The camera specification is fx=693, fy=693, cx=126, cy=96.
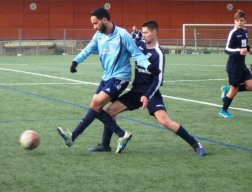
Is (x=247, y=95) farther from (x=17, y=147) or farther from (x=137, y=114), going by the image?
(x=17, y=147)

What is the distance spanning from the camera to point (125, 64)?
9.34m

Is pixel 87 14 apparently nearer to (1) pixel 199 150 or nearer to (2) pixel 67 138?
(2) pixel 67 138

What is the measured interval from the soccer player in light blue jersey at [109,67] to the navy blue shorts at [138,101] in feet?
0.44

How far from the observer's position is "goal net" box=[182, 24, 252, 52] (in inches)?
1884

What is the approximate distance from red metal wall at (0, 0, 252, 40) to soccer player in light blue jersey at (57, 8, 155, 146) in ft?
129

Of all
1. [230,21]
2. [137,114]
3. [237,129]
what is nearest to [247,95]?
[137,114]

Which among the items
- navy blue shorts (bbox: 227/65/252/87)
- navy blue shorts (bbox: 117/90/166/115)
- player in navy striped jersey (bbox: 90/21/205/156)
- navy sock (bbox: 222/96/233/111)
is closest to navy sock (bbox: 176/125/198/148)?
player in navy striped jersey (bbox: 90/21/205/156)

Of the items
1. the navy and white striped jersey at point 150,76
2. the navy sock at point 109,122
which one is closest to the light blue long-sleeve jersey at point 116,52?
the navy and white striped jersey at point 150,76

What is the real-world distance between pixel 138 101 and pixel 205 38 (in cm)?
3991

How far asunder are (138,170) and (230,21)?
47559 mm

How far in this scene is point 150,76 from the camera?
9.13 meters

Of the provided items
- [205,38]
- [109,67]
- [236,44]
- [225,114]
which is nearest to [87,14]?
[205,38]

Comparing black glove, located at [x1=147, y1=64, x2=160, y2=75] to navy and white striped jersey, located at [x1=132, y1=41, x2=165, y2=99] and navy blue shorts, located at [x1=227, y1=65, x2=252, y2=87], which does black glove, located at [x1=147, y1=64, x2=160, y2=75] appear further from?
navy blue shorts, located at [x1=227, y1=65, x2=252, y2=87]

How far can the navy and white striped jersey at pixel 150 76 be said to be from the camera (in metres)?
8.88
